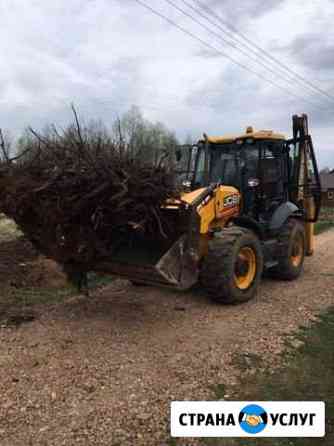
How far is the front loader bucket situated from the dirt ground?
24.4 inches

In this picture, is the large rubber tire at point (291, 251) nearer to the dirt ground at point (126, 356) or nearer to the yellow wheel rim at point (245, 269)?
the dirt ground at point (126, 356)

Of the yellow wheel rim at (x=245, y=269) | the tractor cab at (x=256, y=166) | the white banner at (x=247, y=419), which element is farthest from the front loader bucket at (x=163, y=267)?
the tractor cab at (x=256, y=166)

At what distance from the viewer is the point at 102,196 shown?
4.59 metres

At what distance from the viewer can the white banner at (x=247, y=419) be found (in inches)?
128

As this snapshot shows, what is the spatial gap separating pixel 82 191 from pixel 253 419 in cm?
270

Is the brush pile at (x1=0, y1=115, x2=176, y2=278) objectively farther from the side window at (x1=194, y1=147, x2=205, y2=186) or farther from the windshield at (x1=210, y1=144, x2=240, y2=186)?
the side window at (x1=194, y1=147, x2=205, y2=186)

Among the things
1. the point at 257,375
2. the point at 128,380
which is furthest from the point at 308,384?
the point at 128,380

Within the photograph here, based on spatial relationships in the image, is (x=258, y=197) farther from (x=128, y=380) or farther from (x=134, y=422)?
(x=134, y=422)

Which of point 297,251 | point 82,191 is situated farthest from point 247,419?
point 297,251

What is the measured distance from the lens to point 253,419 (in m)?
3.43

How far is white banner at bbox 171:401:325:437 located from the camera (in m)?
3.26

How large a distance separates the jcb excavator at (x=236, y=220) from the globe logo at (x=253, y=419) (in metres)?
1.78

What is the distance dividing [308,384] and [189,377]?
1092mm

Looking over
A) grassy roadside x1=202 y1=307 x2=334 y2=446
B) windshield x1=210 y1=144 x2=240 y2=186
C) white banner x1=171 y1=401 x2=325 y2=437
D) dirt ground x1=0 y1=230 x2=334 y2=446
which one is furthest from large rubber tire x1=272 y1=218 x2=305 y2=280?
white banner x1=171 y1=401 x2=325 y2=437
